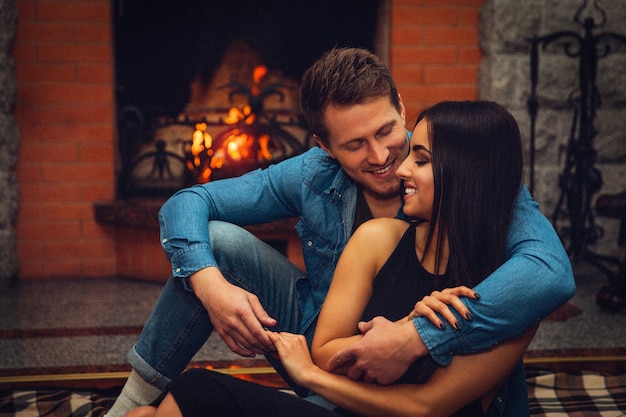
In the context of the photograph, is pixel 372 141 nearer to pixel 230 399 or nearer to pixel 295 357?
pixel 295 357

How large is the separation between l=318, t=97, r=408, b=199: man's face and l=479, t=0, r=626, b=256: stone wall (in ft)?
5.20

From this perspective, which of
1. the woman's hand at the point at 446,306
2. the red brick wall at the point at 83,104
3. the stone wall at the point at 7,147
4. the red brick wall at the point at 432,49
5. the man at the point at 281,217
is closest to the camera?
the woman's hand at the point at 446,306

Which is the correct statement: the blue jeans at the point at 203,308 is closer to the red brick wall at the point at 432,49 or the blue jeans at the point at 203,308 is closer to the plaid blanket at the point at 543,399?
the plaid blanket at the point at 543,399

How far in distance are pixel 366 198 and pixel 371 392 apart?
1.80 ft

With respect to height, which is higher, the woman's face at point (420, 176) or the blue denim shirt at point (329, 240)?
the woman's face at point (420, 176)

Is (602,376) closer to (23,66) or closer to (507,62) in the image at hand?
(507,62)

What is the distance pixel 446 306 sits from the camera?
1219mm

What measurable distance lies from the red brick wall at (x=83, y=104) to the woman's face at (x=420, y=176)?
72.4 inches

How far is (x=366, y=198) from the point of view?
171cm

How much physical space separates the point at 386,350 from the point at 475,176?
1.08ft

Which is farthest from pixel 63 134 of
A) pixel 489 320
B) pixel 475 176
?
pixel 489 320

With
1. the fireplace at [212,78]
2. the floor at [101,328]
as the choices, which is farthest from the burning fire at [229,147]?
the floor at [101,328]

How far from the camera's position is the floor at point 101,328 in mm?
2188

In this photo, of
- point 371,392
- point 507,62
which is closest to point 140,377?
point 371,392
